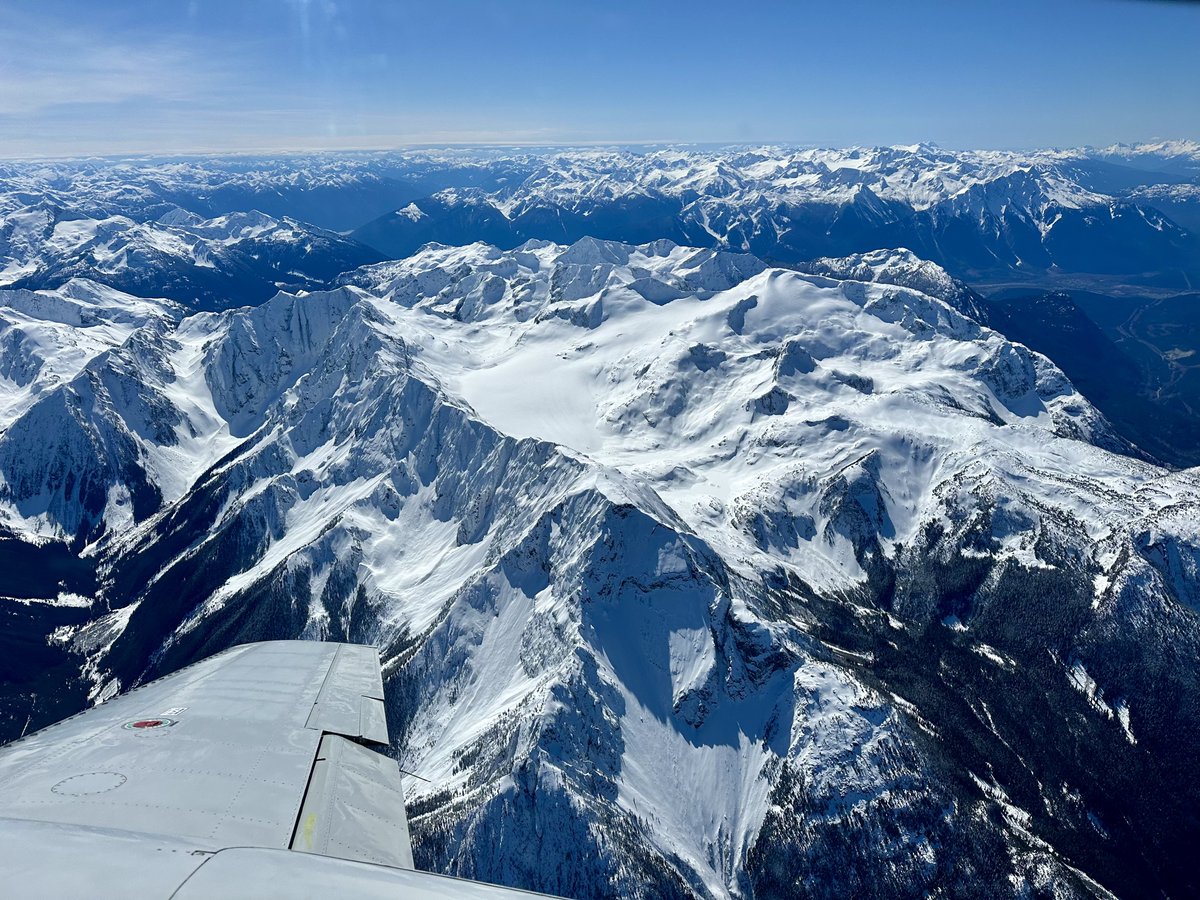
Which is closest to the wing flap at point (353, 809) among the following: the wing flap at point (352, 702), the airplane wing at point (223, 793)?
the airplane wing at point (223, 793)

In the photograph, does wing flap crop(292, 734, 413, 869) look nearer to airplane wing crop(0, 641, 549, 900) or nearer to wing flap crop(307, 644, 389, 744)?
airplane wing crop(0, 641, 549, 900)

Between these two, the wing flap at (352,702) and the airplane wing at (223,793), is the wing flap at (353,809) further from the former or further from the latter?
the wing flap at (352,702)

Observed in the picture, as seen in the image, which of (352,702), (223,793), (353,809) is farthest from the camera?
(352,702)

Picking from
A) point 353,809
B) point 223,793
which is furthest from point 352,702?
point 223,793

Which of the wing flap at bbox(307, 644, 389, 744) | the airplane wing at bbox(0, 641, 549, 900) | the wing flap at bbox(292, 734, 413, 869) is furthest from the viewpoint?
the wing flap at bbox(307, 644, 389, 744)

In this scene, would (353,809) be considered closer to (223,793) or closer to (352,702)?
(223,793)

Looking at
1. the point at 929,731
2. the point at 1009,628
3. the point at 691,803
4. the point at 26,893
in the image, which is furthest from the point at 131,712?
the point at 1009,628

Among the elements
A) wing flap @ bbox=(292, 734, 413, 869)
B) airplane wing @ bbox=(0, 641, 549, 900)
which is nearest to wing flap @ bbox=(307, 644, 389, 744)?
airplane wing @ bbox=(0, 641, 549, 900)

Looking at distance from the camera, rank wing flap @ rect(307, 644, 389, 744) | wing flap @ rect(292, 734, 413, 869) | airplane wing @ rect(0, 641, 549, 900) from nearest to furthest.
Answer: airplane wing @ rect(0, 641, 549, 900) < wing flap @ rect(292, 734, 413, 869) < wing flap @ rect(307, 644, 389, 744)

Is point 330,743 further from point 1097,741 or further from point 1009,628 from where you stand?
point 1009,628
